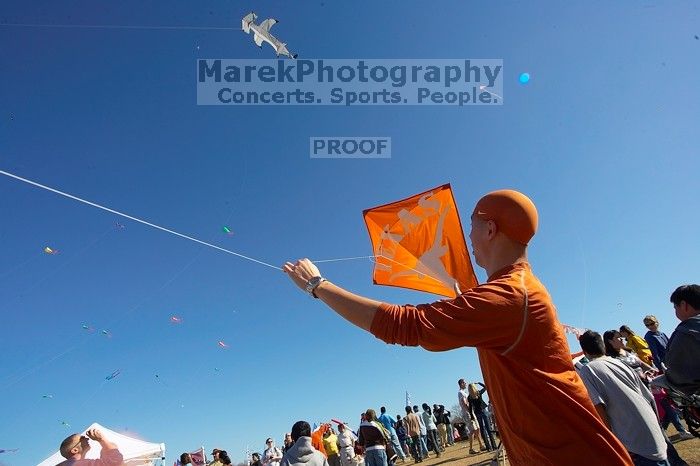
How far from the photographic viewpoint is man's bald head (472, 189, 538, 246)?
180cm

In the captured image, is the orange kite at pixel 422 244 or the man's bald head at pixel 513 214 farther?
the orange kite at pixel 422 244

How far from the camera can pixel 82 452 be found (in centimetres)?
509

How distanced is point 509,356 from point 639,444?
8.94 ft

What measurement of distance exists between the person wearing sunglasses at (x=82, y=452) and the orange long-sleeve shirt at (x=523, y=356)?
4957mm

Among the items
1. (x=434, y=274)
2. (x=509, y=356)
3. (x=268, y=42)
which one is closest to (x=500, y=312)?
(x=509, y=356)

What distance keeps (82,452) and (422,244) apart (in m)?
5.01

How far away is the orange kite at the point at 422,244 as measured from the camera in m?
5.64

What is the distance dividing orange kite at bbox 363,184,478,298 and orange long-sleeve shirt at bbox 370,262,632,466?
3857mm

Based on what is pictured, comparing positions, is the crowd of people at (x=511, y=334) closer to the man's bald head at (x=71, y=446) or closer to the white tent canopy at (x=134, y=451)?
the man's bald head at (x=71, y=446)

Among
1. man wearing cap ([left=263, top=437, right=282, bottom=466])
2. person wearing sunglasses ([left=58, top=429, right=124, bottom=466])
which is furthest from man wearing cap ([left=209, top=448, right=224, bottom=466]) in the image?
person wearing sunglasses ([left=58, top=429, right=124, bottom=466])

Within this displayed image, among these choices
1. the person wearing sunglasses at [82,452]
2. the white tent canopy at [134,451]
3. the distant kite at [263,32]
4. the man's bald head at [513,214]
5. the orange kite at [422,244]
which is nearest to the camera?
the man's bald head at [513,214]

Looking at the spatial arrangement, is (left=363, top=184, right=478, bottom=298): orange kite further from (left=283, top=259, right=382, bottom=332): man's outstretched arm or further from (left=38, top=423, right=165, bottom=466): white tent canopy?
(left=38, top=423, right=165, bottom=466): white tent canopy

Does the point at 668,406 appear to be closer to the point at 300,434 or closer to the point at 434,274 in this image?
the point at 434,274

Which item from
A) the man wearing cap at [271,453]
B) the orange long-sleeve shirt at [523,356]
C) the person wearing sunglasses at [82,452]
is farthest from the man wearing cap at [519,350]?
the man wearing cap at [271,453]
